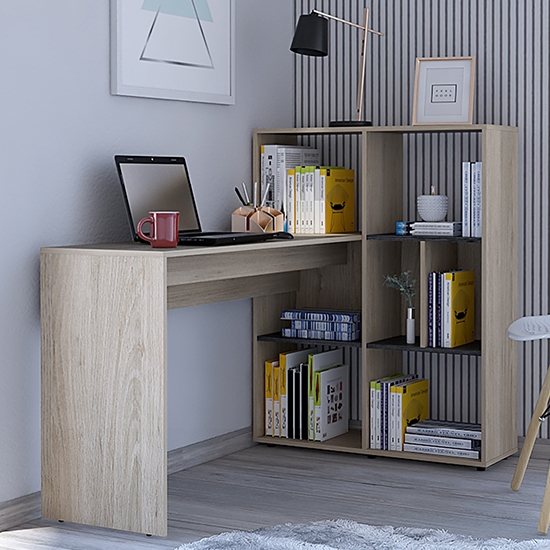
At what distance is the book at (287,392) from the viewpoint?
3.90m

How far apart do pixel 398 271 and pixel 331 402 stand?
1.89ft

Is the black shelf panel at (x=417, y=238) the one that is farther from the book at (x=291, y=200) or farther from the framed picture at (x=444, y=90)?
the framed picture at (x=444, y=90)

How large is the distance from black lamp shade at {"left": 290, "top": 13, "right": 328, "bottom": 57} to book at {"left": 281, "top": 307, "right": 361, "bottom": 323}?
3.21ft

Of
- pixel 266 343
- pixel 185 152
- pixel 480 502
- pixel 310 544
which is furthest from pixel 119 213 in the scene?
pixel 480 502

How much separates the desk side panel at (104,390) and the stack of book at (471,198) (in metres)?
1.29

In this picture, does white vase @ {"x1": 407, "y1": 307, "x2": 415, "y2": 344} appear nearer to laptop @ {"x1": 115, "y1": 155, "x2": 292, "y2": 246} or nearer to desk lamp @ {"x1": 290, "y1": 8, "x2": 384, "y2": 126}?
laptop @ {"x1": 115, "y1": 155, "x2": 292, "y2": 246}

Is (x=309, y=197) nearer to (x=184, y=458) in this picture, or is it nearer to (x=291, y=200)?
(x=291, y=200)

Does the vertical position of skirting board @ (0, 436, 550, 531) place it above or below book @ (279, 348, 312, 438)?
below

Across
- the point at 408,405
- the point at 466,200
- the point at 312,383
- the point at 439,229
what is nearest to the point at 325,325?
the point at 312,383

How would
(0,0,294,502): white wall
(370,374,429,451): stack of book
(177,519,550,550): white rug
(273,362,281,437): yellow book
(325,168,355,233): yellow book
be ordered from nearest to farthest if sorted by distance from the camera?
(177,519,550,550): white rug → (0,0,294,502): white wall → (370,374,429,451): stack of book → (325,168,355,233): yellow book → (273,362,281,437): yellow book

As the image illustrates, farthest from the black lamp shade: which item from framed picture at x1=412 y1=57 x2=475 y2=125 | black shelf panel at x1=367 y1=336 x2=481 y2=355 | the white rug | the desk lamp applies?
the white rug

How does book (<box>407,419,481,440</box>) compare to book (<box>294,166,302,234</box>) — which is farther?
book (<box>294,166,302,234</box>)

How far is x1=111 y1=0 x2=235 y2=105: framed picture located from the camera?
323 centimetres

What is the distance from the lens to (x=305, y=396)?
387cm
